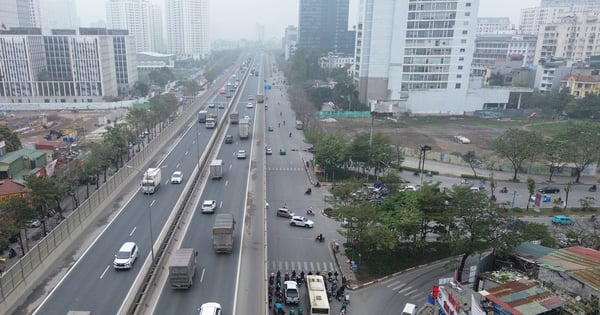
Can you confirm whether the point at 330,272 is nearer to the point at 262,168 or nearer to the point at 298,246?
the point at 298,246

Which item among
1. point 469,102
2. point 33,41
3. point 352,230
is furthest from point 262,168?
point 33,41

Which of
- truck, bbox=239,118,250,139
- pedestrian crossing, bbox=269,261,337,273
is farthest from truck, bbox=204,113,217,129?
pedestrian crossing, bbox=269,261,337,273

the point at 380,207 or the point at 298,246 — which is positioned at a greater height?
the point at 380,207

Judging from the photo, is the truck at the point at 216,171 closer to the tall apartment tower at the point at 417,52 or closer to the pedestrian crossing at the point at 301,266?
the pedestrian crossing at the point at 301,266

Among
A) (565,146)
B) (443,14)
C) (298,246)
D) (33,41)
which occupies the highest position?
(443,14)

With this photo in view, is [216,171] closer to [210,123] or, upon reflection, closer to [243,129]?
[243,129]

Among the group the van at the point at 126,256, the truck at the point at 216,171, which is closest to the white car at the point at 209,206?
the truck at the point at 216,171
